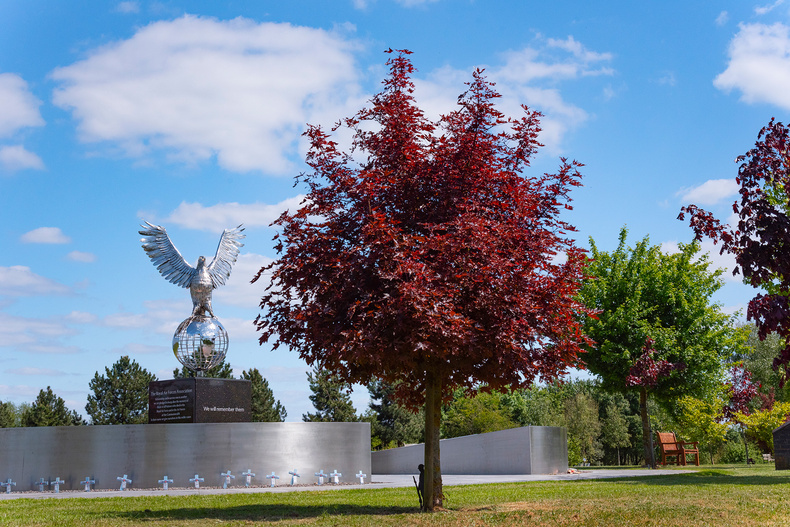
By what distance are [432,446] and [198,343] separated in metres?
13.6

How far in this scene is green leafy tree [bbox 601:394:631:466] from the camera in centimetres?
5694

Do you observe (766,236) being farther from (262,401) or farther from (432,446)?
(262,401)

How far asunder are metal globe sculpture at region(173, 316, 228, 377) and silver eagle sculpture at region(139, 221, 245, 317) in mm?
610

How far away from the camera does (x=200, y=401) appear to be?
2317 cm

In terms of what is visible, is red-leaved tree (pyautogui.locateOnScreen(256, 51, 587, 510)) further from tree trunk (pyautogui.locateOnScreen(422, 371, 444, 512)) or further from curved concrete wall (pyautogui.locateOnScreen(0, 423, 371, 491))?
curved concrete wall (pyautogui.locateOnScreen(0, 423, 371, 491))

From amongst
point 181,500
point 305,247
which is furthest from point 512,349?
point 181,500

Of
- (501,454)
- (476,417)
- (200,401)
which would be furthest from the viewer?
(476,417)

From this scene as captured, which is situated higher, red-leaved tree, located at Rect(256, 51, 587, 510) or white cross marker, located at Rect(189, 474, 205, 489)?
red-leaved tree, located at Rect(256, 51, 587, 510)

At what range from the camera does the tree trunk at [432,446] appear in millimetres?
13164

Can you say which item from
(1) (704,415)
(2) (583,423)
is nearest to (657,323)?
(1) (704,415)

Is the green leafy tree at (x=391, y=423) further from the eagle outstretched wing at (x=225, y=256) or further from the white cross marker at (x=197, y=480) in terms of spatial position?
the white cross marker at (x=197, y=480)

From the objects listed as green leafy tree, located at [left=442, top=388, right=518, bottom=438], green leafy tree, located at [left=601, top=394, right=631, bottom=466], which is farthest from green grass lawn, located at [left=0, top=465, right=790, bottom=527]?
green leafy tree, located at [left=601, top=394, right=631, bottom=466]

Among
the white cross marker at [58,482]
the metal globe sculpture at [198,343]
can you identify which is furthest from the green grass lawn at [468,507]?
the metal globe sculpture at [198,343]

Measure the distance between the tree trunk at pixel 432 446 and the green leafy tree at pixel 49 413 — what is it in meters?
46.1
